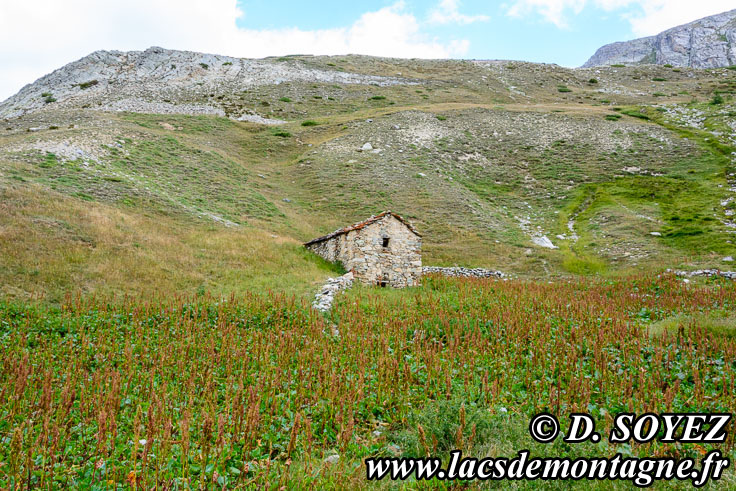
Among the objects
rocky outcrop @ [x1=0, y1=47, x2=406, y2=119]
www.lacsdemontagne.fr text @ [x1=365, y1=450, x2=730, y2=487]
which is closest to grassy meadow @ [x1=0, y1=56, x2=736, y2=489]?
www.lacsdemontagne.fr text @ [x1=365, y1=450, x2=730, y2=487]

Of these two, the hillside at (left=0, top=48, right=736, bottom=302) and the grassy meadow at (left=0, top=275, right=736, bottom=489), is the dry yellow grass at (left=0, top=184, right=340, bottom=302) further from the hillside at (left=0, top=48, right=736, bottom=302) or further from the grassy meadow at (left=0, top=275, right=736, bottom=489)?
the grassy meadow at (left=0, top=275, right=736, bottom=489)

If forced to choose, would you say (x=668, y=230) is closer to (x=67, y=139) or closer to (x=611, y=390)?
(x=611, y=390)

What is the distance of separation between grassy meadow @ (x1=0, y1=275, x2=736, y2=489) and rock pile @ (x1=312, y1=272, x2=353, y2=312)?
0.62 meters

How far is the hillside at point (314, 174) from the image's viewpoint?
18406 mm

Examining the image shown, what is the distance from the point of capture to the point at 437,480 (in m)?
4.68

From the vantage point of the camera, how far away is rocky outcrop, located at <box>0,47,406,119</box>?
5969 centimetres

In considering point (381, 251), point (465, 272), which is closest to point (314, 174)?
point (465, 272)

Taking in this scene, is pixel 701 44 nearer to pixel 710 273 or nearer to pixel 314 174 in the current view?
pixel 314 174

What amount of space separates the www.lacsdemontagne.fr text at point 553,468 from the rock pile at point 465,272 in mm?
19865

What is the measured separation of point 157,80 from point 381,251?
69.5m

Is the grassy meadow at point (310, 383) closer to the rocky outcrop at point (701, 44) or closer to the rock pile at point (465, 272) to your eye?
the rock pile at point (465, 272)

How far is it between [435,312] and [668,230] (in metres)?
26.2

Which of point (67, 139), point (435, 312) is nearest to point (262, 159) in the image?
point (67, 139)

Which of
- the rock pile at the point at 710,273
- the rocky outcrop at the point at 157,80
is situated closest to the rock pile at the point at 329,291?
the rock pile at the point at 710,273
